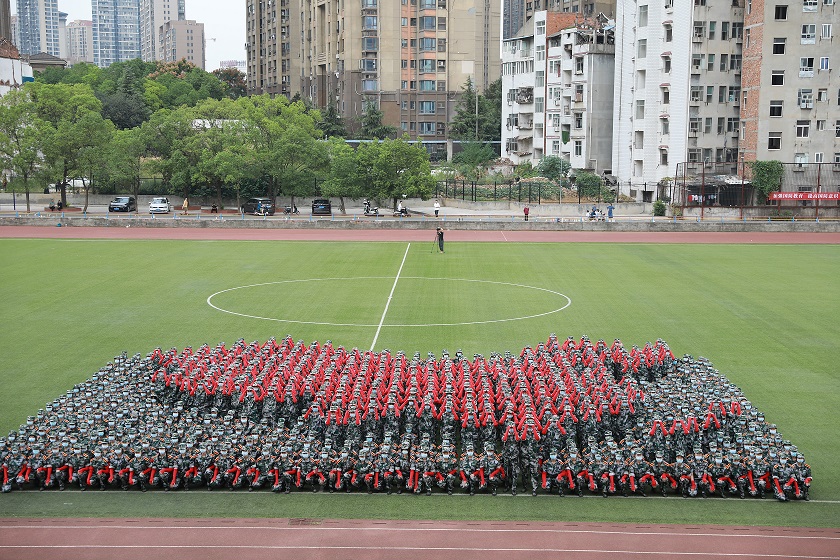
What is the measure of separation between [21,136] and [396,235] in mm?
26482

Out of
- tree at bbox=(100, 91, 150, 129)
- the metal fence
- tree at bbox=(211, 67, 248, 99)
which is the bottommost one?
the metal fence

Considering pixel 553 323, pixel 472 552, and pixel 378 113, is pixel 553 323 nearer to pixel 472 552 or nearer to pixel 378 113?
pixel 472 552

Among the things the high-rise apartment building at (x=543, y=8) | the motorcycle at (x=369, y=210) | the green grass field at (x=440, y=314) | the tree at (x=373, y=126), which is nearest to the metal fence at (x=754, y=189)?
the green grass field at (x=440, y=314)

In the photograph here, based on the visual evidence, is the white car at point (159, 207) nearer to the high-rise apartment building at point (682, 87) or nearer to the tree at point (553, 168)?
the tree at point (553, 168)

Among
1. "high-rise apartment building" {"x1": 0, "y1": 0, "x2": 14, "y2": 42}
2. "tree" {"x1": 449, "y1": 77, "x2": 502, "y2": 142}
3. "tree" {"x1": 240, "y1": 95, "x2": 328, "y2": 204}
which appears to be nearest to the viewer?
"tree" {"x1": 240, "y1": 95, "x2": 328, "y2": 204}

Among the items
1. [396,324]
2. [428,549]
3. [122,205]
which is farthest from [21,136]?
[428,549]

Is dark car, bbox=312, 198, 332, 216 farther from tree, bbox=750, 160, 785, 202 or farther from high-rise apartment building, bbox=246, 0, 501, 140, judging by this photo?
high-rise apartment building, bbox=246, 0, 501, 140

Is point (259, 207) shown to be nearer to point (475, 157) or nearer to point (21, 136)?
point (21, 136)

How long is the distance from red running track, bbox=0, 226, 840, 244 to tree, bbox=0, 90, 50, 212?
6562 mm

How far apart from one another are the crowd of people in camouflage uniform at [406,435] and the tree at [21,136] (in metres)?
43.1

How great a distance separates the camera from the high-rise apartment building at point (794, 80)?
5747 cm

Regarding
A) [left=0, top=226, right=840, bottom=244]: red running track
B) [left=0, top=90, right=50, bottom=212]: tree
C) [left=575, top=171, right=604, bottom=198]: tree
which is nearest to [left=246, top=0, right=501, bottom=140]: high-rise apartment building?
[left=575, top=171, right=604, bottom=198]: tree

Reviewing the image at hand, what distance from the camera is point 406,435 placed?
14.6 meters

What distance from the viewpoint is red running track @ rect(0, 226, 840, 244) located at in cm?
4712
